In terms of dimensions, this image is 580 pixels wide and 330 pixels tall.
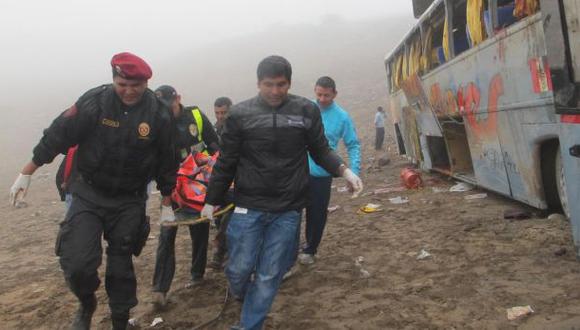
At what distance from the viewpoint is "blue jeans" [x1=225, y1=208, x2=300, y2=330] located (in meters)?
3.07

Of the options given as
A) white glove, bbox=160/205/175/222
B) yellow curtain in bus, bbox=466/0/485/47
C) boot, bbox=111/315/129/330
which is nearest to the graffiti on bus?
yellow curtain in bus, bbox=466/0/485/47

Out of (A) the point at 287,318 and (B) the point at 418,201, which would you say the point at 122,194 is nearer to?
(A) the point at 287,318

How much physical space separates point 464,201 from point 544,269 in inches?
125

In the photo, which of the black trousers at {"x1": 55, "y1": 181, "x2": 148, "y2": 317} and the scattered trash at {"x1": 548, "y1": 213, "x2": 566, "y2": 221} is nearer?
the black trousers at {"x1": 55, "y1": 181, "x2": 148, "y2": 317}

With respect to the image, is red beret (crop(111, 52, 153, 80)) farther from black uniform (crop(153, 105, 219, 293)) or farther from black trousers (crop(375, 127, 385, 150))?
black trousers (crop(375, 127, 385, 150))

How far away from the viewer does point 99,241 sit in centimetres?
329

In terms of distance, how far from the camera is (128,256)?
11.4 ft

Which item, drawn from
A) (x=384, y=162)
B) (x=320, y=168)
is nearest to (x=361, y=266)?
(x=320, y=168)

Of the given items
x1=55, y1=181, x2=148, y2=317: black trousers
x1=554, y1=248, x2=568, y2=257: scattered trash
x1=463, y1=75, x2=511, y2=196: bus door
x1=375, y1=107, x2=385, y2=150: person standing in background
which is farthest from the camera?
x1=375, y1=107, x2=385, y2=150: person standing in background

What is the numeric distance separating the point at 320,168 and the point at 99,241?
2148 millimetres

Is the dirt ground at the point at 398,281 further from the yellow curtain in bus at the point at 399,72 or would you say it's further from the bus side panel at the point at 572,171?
the yellow curtain in bus at the point at 399,72

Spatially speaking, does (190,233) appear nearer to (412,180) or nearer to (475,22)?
(475,22)

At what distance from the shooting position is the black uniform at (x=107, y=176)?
323 centimetres

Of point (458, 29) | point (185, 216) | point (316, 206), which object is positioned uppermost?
point (458, 29)
